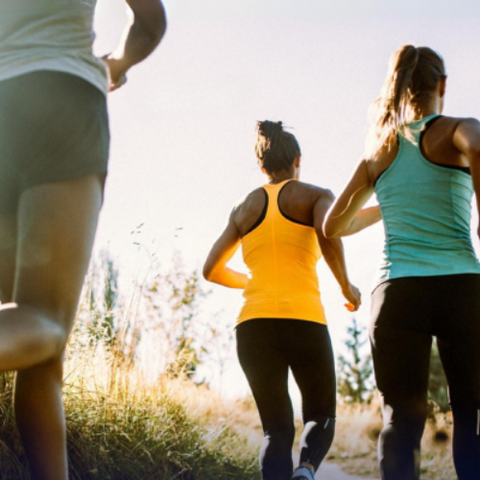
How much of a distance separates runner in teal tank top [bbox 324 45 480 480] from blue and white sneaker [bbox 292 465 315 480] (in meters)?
0.63

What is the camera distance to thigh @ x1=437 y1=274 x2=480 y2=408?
6.24 feet

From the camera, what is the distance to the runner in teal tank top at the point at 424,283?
1.92 meters

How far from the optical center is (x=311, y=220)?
2861 millimetres

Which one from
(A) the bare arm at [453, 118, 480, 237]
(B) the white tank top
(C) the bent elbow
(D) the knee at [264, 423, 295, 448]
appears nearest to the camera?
(B) the white tank top

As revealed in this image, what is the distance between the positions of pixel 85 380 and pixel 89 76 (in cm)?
298

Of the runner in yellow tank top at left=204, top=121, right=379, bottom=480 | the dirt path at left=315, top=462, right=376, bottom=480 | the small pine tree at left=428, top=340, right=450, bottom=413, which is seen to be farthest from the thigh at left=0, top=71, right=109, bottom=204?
the small pine tree at left=428, top=340, right=450, bottom=413

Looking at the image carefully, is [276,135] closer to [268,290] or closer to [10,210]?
[268,290]

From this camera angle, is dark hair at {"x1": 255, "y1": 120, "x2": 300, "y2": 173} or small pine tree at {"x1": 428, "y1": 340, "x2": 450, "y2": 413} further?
small pine tree at {"x1": 428, "y1": 340, "x2": 450, "y2": 413}

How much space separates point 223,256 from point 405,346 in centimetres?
134

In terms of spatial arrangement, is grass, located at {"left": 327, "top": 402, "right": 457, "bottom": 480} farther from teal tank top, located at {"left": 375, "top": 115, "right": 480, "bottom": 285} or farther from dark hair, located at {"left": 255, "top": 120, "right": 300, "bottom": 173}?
teal tank top, located at {"left": 375, "top": 115, "right": 480, "bottom": 285}

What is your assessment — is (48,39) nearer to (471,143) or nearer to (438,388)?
(471,143)

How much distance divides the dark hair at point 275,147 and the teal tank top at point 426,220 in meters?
1.08

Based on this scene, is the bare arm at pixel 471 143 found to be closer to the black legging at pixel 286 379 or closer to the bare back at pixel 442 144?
the bare back at pixel 442 144

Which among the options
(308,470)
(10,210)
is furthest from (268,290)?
(10,210)
